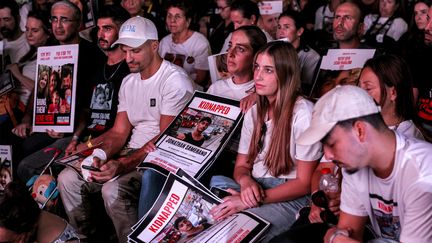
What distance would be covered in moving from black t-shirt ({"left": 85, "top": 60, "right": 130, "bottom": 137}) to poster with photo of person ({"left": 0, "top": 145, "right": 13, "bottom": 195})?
666mm

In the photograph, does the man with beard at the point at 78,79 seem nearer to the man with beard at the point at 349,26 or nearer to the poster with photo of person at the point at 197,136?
the poster with photo of person at the point at 197,136

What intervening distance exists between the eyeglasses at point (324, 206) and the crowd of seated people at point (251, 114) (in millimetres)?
19

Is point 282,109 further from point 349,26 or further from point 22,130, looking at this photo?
point 22,130

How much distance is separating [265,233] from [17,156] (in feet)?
8.21

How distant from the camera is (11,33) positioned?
5195mm

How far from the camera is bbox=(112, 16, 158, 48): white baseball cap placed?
3489mm

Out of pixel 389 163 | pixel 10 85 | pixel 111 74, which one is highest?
pixel 389 163

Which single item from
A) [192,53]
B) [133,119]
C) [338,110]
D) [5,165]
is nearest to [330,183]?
[338,110]

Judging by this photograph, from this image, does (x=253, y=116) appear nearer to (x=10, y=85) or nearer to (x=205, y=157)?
(x=205, y=157)

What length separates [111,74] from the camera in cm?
384

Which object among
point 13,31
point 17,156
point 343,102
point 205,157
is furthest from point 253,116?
point 13,31

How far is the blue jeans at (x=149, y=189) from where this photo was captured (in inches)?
120

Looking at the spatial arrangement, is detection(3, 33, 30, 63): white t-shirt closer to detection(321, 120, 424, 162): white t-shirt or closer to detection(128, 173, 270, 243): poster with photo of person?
detection(128, 173, 270, 243): poster with photo of person

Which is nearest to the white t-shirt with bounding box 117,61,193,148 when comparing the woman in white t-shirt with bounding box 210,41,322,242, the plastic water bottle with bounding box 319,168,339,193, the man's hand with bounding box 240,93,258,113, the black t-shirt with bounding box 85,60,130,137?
Answer: the black t-shirt with bounding box 85,60,130,137
